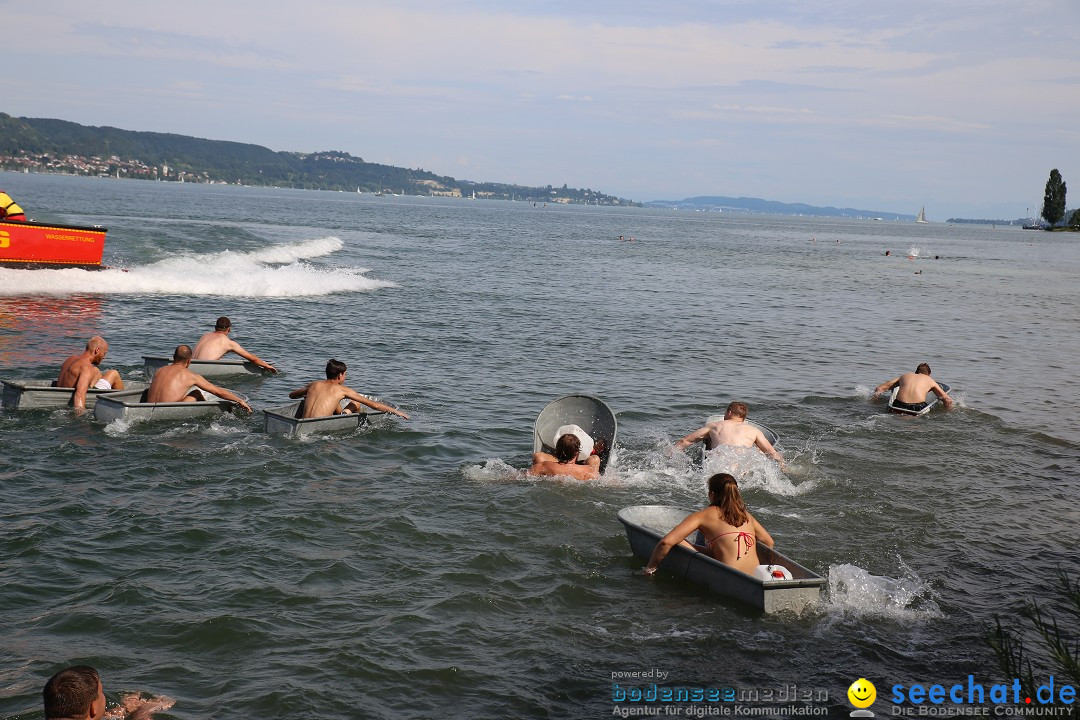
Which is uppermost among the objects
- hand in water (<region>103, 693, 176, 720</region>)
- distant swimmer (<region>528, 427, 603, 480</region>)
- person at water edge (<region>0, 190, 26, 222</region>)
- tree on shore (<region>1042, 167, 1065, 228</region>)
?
tree on shore (<region>1042, 167, 1065, 228</region>)

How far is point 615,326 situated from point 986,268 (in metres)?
48.7

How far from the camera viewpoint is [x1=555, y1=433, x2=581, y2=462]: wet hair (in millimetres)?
12656

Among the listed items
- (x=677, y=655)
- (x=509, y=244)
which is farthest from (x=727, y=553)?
(x=509, y=244)

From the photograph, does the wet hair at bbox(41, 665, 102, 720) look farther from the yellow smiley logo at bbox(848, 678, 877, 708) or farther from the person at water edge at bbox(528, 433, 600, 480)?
the person at water edge at bbox(528, 433, 600, 480)

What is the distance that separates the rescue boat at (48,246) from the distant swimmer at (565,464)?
2327 centimetres

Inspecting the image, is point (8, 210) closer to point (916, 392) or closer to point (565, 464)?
point (565, 464)

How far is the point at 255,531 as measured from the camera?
1037 centimetres

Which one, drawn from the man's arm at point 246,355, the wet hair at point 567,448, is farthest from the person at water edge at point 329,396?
the man's arm at point 246,355

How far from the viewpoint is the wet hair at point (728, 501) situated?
8.99m

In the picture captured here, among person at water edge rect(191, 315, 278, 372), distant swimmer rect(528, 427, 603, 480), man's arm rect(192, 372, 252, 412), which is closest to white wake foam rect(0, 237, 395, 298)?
person at water edge rect(191, 315, 278, 372)

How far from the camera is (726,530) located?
898 cm

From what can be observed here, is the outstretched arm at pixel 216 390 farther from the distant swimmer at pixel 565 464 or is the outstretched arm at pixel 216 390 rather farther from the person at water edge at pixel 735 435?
the person at water edge at pixel 735 435

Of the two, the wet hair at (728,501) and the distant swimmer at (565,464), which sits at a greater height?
the wet hair at (728,501)

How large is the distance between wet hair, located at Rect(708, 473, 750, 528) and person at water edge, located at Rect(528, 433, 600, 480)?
3.77 metres
